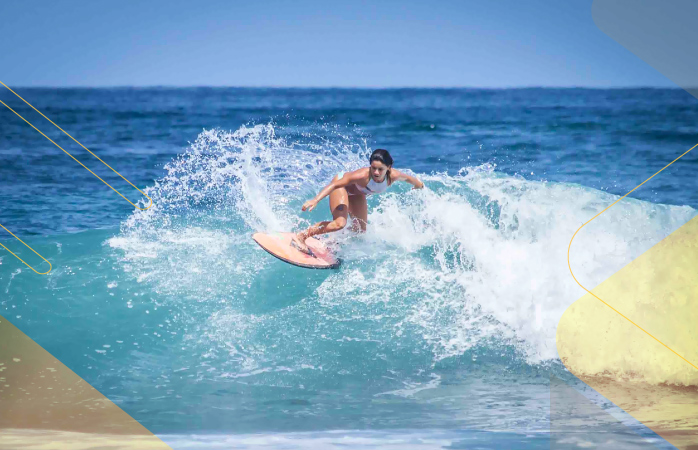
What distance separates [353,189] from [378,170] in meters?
0.55

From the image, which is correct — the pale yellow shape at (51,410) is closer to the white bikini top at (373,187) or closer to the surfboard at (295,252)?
the surfboard at (295,252)

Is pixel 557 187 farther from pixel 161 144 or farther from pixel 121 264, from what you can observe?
pixel 161 144

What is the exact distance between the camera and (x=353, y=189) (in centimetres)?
617

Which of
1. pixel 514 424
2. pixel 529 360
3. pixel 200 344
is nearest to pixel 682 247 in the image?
pixel 529 360

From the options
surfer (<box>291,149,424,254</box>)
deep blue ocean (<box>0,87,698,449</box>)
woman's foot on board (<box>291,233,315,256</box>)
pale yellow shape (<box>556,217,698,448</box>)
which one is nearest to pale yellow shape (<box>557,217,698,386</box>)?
pale yellow shape (<box>556,217,698,448</box>)

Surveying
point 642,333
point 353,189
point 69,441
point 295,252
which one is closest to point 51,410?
point 69,441

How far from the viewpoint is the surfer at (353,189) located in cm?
571

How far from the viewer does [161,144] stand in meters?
19.4

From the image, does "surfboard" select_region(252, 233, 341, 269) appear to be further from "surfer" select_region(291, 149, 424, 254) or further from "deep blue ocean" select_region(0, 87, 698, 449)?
"deep blue ocean" select_region(0, 87, 698, 449)

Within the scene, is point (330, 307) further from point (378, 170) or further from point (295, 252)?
point (378, 170)

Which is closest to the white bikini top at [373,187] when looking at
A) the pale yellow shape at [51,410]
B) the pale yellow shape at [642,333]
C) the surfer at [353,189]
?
the surfer at [353,189]

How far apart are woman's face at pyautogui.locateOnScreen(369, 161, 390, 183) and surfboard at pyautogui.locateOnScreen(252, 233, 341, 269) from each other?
1088 mm

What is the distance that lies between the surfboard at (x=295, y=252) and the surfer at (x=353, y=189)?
9cm

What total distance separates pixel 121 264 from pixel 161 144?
42.3 ft
